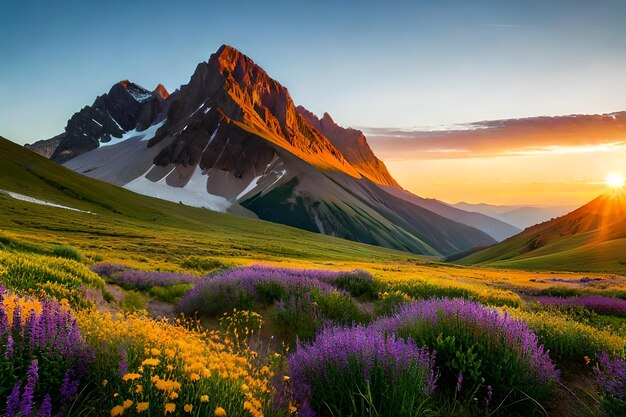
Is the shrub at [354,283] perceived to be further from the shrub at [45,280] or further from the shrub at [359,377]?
the shrub at [359,377]

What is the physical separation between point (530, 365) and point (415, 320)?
200 centimetres

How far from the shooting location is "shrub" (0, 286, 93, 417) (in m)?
3.92

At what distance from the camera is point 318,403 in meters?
4.85

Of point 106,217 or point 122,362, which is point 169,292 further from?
point 106,217

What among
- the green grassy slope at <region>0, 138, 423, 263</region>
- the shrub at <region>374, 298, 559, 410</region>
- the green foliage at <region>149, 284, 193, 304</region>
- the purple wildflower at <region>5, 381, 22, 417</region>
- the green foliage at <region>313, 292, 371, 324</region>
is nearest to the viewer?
the purple wildflower at <region>5, 381, 22, 417</region>

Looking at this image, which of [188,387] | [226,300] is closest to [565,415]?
[188,387]

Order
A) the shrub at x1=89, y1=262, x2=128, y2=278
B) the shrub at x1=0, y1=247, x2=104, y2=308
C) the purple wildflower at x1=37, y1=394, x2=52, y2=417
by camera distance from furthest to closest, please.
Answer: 1. the shrub at x1=89, y1=262, x2=128, y2=278
2. the shrub at x1=0, y1=247, x2=104, y2=308
3. the purple wildflower at x1=37, y1=394, x2=52, y2=417

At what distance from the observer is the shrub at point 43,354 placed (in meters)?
3.92

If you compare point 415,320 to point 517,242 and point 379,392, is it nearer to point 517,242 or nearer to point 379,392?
point 379,392

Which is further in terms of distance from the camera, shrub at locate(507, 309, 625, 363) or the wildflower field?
shrub at locate(507, 309, 625, 363)

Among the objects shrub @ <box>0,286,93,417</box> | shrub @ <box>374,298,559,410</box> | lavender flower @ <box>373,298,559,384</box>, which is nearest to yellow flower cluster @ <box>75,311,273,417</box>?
shrub @ <box>0,286,93,417</box>

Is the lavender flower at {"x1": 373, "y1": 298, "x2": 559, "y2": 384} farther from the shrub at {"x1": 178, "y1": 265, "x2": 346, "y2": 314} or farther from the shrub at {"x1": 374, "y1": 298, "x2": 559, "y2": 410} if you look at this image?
→ the shrub at {"x1": 178, "y1": 265, "x2": 346, "y2": 314}

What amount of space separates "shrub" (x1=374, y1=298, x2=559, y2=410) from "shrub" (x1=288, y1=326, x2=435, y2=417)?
0.86 meters

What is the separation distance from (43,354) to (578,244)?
446 ft
